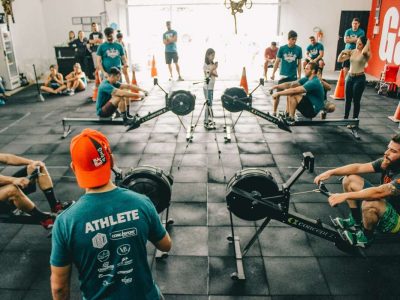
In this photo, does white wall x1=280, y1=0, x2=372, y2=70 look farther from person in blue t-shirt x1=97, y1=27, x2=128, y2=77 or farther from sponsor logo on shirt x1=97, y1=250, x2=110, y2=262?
sponsor logo on shirt x1=97, y1=250, x2=110, y2=262

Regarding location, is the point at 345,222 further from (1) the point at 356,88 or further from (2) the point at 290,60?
(2) the point at 290,60

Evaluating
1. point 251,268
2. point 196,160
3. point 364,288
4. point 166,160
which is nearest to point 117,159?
point 166,160

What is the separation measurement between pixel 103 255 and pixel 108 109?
4.83 m

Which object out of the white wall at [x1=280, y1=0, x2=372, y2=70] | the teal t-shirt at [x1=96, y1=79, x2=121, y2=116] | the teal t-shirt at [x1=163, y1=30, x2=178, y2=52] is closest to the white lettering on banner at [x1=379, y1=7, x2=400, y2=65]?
the white wall at [x1=280, y1=0, x2=372, y2=70]

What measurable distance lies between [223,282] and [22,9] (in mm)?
10671

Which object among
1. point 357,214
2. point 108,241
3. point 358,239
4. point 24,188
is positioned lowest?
point 358,239

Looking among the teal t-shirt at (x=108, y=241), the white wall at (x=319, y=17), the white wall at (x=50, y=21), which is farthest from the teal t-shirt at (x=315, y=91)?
the white wall at (x=50, y=21)

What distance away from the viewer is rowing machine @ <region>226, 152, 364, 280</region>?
116 inches

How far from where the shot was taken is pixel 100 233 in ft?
5.12

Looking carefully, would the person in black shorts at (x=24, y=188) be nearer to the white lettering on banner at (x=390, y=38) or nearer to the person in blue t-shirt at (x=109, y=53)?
the person in blue t-shirt at (x=109, y=53)

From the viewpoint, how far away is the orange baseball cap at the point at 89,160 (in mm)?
1523

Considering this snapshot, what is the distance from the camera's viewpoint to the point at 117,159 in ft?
18.1

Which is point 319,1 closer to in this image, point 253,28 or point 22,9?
point 253,28

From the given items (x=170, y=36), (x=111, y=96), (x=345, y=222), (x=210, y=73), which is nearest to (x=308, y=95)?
(x=210, y=73)
